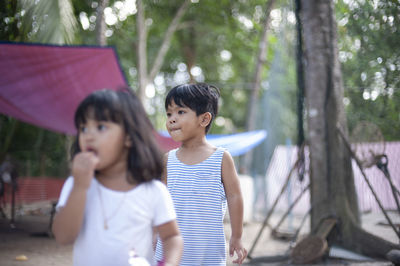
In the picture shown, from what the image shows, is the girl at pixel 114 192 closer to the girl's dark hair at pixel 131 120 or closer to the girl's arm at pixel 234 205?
the girl's dark hair at pixel 131 120

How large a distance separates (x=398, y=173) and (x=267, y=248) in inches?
85.5

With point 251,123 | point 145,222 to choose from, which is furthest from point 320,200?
point 251,123

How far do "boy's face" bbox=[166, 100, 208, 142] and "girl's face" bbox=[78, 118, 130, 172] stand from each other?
78 centimetres

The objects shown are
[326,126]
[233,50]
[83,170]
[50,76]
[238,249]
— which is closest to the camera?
[83,170]

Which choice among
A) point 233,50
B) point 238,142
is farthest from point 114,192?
point 233,50

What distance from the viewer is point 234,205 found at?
1.89 metres

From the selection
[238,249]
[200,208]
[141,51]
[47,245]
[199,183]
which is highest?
[141,51]

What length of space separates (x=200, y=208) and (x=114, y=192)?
29.8 inches

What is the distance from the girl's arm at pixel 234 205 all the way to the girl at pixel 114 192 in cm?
68

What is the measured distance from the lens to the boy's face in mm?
1984

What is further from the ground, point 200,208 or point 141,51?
point 141,51

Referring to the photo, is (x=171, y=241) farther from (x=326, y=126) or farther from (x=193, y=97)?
(x=326, y=126)

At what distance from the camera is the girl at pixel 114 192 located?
111 cm

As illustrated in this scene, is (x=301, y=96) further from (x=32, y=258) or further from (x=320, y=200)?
(x=32, y=258)
